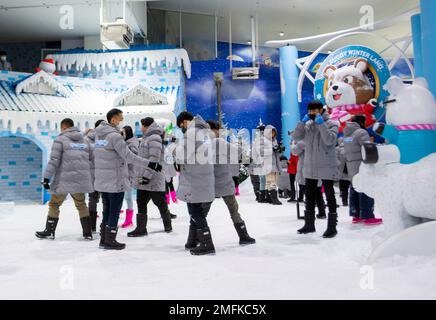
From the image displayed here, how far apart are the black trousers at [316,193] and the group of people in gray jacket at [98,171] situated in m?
1.51

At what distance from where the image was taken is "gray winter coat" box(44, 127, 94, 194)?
386cm

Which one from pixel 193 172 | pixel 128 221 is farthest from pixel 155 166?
pixel 128 221

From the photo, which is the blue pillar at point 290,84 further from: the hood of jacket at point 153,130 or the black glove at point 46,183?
the black glove at point 46,183

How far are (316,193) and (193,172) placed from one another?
1415 millimetres

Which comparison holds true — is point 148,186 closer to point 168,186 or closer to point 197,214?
point 197,214

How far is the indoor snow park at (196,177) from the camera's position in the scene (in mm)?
2469

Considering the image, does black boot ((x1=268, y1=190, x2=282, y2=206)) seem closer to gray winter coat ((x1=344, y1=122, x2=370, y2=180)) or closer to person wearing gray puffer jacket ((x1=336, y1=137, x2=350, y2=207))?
person wearing gray puffer jacket ((x1=336, y1=137, x2=350, y2=207))

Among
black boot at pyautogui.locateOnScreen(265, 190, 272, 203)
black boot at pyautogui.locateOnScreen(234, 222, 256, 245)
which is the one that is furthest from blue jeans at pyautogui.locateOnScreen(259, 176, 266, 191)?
black boot at pyautogui.locateOnScreen(234, 222, 256, 245)

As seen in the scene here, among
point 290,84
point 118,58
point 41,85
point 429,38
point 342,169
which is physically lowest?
point 342,169

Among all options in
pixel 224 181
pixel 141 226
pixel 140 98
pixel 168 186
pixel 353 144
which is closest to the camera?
pixel 224 181

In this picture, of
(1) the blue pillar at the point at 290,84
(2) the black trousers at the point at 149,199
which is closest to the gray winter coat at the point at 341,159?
(2) the black trousers at the point at 149,199

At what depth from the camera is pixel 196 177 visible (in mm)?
3209

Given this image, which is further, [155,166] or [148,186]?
[148,186]
